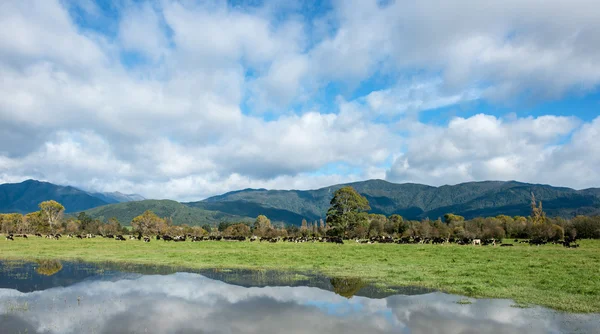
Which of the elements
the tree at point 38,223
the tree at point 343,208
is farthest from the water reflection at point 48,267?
the tree at point 38,223

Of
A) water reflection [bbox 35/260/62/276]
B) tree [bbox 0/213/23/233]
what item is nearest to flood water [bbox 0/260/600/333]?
water reflection [bbox 35/260/62/276]

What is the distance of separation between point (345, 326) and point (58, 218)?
140359 mm

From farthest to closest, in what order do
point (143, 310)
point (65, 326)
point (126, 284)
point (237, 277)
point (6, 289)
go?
point (237, 277)
point (126, 284)
point (6, 289)
point (143, 310)
point (65, 326)

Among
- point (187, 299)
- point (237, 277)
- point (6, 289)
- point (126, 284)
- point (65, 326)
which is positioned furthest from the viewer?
point (237, 277)

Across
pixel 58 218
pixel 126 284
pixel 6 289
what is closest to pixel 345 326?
pixel 126 284

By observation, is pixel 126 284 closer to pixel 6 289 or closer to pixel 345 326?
pixel 6 289

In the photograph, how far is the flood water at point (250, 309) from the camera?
14000 mm

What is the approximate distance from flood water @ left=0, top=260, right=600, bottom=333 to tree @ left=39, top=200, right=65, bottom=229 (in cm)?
11503

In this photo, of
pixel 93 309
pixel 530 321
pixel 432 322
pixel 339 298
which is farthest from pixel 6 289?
pixel 530 321

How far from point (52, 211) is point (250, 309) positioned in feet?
444

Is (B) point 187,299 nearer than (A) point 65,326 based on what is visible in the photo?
No

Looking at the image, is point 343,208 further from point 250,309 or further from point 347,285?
point 250,309

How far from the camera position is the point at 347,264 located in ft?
106

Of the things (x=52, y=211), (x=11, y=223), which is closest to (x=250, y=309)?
(x=52, y=211)
